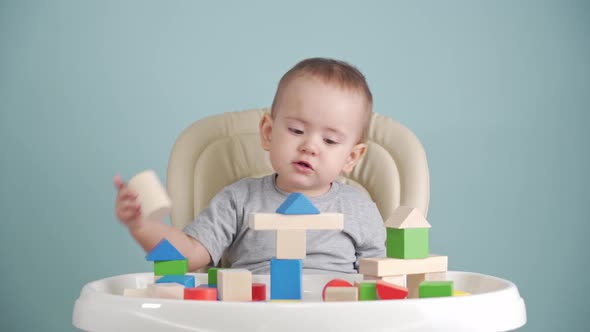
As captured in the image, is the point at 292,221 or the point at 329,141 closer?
the point at 292,221

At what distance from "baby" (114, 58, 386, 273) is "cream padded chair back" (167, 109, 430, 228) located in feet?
0.22

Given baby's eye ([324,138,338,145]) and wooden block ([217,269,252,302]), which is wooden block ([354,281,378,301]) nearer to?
wooden block ([217,269,252,302])

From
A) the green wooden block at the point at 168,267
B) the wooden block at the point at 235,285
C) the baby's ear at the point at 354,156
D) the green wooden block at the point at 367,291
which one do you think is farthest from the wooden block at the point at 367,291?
the baby's ear at the point at 354,156

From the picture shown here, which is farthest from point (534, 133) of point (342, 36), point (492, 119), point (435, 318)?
point (435, 318)

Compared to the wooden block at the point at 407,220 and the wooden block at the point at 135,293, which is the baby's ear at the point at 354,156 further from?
the wooden block at the point at 135,293

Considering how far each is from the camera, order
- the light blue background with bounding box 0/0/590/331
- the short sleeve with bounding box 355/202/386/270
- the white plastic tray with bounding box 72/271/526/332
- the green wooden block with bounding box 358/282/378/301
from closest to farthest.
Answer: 1. the white plastic tray with bounding box 72/271/526/332
2. the green wooden block with bounding box 358/282/378/301
3. the short sleeve with bounding box 355/202/386/270
4. the light blue background with bounding box 0/0/590/331

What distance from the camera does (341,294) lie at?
2.57ft

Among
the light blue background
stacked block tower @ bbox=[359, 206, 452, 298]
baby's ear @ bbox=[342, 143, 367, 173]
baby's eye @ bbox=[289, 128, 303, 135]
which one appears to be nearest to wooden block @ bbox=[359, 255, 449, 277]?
stacked block tower @ bbox=[359, 206, 452, 298]

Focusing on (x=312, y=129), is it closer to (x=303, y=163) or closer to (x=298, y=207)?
(x=303, y=163)

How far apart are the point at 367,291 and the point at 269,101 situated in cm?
123

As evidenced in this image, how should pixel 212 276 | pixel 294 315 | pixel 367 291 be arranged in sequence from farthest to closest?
pixel 212 276 < pixel 367 291 < pixel 294 315

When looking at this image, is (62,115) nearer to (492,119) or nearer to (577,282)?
(492,119)

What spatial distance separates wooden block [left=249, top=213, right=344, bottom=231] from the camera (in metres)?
0.81

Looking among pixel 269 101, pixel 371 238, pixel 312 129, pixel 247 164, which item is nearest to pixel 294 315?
pixel 312 129
